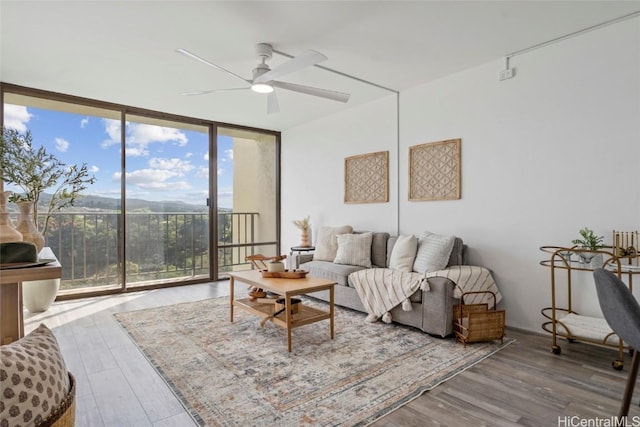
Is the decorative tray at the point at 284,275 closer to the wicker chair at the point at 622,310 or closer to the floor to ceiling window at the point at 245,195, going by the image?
the wicker chair at the point at 622,310

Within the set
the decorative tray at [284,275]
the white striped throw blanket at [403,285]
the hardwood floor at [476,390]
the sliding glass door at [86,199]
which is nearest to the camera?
the hardwood floor at [476,390]

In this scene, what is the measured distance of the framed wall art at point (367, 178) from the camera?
15.2 ft

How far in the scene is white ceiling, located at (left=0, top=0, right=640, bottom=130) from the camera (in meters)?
2.59

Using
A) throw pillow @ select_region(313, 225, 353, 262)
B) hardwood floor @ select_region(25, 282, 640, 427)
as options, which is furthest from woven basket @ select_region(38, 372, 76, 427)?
throw pillow @ select_region(313, 225, 353, 262)

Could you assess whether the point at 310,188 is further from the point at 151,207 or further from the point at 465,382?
the point at 465,382

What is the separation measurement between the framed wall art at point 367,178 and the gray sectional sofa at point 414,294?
1.94 ft

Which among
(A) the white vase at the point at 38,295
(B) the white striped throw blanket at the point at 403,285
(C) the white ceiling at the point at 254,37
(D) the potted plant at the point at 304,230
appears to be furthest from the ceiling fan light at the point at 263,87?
(A) the white vase at the point at 38,295

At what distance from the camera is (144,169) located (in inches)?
201

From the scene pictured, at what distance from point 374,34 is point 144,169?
376 cm

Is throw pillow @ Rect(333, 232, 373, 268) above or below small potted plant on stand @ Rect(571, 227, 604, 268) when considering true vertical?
below

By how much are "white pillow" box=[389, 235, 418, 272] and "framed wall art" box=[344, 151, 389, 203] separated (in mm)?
885

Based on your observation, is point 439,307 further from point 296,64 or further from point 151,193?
point 151,193

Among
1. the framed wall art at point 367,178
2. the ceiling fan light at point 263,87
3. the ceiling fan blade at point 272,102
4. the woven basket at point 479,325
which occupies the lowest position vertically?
the woven basket at point 479,325

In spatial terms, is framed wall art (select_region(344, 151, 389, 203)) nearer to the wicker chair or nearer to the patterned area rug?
the patterned area rug
